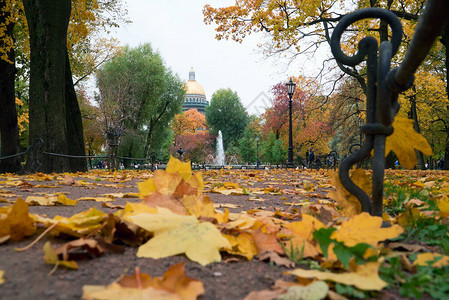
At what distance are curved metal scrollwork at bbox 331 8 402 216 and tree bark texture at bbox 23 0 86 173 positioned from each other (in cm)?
735

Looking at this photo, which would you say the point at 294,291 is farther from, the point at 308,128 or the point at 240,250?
the point at 308,128

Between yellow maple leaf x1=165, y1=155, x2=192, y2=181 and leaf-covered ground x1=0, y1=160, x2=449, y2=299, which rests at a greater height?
yellow maple leaf x1=165, y1=155, x2=192, y2=181

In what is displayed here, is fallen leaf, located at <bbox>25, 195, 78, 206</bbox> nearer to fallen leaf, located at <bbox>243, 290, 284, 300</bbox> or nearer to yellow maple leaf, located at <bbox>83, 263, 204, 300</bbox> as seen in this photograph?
yellow maple leaf, located at <bbox>83, 263, 204, 300</bbox>

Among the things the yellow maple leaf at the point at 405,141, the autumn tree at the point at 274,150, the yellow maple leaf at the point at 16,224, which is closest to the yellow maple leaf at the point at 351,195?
the yellow maple leaf at the point at 405,141

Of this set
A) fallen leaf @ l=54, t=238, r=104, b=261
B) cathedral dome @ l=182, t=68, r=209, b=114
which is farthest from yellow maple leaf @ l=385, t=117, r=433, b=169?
cathedral dome @ l=182, t=68, r=209, b=114

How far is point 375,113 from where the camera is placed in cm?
157

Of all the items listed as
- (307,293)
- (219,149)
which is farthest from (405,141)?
(219,149)

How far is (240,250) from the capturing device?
4.17 feet

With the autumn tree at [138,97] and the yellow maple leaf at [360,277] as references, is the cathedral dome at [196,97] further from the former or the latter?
the yellow maple leaf at [360,277]

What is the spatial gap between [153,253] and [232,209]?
4.27 ft

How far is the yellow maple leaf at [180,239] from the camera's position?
44.1 inches

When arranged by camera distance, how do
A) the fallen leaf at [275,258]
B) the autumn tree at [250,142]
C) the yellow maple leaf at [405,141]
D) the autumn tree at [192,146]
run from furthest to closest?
the autumn tree at [192,146] → the autumn tree at [250,142] → the yellow maple leaf at [405,141] → the fallen leaf at [275,258]

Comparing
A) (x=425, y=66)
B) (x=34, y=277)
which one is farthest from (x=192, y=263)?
(x=425, y=66)

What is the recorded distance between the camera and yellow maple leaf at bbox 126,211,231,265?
112cm
